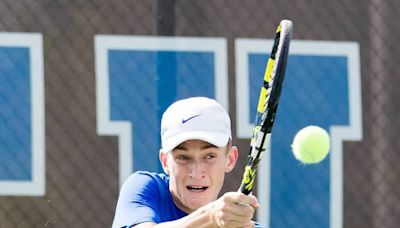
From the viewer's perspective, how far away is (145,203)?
288 cm

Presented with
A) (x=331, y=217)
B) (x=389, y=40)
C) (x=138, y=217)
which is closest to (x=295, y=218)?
(x=331, y=217)

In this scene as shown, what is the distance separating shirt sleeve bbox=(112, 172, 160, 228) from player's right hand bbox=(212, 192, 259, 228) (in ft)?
1.52

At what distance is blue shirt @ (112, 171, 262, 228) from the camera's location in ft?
9.27

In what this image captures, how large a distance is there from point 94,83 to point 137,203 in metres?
1.56

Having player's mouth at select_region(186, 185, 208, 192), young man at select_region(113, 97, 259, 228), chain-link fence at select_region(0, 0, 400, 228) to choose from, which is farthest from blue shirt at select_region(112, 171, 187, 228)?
chain-link fence at select_region(0, 0, 400, 228)

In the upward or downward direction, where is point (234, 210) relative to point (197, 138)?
downward

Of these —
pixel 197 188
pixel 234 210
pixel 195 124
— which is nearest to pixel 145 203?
pixel 197 188

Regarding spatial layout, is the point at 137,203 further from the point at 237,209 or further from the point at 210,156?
the point at 237,209

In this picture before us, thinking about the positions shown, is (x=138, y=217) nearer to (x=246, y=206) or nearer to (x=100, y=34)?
(x=246, y=206)

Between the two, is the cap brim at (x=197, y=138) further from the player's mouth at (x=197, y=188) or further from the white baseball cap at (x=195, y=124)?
the player's mouth at (x=197, y=188)

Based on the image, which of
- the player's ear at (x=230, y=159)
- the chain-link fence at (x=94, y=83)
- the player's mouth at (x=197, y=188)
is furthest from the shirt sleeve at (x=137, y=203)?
the chain-link fence at (x=94, y=83)

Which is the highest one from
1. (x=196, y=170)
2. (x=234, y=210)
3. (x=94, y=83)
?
(x=94, y=83)

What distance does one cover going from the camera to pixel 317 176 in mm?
4508

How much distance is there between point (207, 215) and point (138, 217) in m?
0.35
